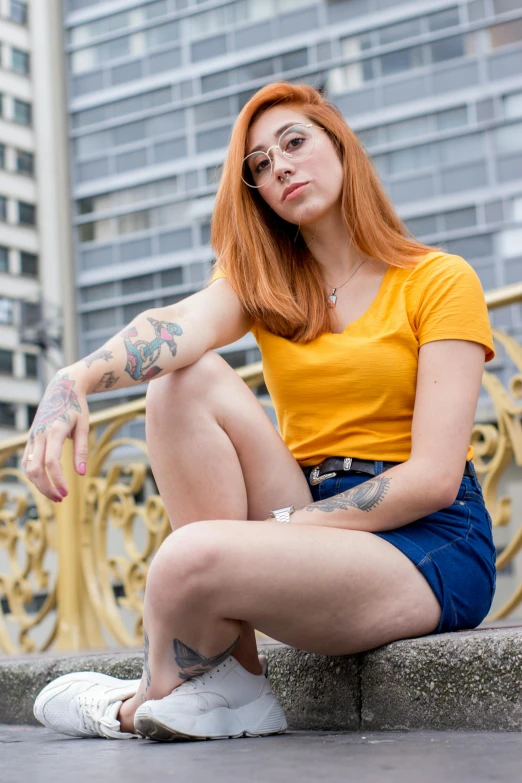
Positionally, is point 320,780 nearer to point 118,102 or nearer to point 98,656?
point 98,656

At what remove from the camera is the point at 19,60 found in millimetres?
9055

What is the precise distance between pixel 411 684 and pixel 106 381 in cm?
70

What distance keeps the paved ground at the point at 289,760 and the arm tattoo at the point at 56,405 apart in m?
0.48

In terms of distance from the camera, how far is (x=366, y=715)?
5.05ft

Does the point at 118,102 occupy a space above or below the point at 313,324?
above

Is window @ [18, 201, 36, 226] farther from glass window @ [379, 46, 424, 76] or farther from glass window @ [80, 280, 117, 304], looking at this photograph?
glass window @ [379, 46, 424, 76]

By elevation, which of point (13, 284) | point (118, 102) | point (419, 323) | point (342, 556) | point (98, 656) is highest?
point (118, 102)

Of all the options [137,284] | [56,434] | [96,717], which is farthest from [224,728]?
[137,284]

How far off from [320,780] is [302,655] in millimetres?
640

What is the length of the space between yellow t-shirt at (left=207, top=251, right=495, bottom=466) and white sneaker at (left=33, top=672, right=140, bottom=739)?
51cm

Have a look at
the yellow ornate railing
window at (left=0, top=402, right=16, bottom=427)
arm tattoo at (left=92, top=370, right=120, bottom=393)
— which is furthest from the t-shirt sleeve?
window at (left=0, top=402, right=16, bottom=427)

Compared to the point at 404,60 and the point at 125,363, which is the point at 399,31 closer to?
the point at 404,60

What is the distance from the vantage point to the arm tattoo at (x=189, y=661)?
1.45 m

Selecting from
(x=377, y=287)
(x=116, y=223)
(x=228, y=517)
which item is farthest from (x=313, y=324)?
(x=116, y=223)
